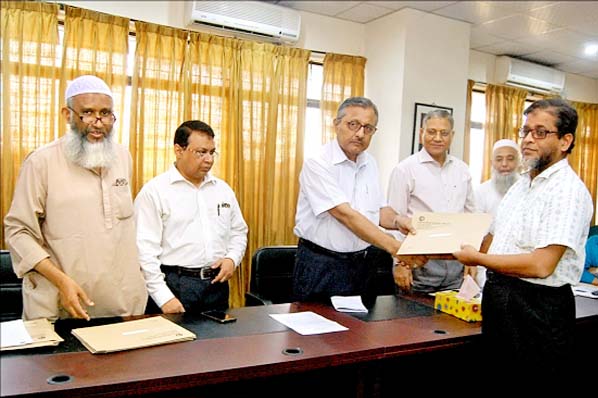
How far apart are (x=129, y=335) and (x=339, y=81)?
86 centimetres

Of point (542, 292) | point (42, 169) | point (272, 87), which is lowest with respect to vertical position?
point (542, 292)

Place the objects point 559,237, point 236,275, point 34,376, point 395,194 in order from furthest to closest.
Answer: point 236,275, point 395,194, point 559,237, point 34,376

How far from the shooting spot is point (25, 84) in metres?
0.63

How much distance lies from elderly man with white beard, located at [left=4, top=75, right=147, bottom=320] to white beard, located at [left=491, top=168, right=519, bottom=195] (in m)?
1.10

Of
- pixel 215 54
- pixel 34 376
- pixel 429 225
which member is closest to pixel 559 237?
pixel 429 225

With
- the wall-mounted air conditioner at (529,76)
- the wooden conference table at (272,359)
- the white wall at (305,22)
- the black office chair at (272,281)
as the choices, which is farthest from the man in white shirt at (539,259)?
the black office chair at (272,281)

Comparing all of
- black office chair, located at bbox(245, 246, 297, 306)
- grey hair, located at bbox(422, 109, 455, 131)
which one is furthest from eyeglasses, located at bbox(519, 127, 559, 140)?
black office chair, located at bbox(245, 246, 297, 306)

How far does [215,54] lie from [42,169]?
0.42m

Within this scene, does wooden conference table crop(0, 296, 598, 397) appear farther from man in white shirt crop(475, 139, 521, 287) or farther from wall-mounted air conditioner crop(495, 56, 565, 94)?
wall-mounted air conditioner crop(495, 56, 565, 94)

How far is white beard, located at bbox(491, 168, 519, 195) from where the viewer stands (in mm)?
1444

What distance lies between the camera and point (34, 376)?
0.96 meters

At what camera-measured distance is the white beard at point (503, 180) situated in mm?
1444

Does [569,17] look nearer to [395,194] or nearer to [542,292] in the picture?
[542,292]

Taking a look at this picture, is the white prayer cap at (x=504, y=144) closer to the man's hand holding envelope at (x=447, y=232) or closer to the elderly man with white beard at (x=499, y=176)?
the elderly man with white beard at (x=499, y=176)
